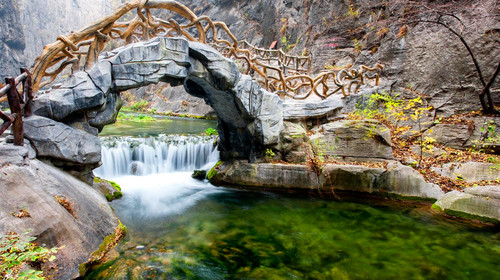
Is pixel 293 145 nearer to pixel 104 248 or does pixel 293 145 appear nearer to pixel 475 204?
pixel 475 204

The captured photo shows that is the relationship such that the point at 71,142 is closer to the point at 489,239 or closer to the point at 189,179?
the point at 189,179

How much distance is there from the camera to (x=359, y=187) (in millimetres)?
6949

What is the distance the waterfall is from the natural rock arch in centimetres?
263

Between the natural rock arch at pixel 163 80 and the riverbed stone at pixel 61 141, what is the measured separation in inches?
1.3

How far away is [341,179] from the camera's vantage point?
7023mm

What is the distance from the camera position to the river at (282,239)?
13.3 feet

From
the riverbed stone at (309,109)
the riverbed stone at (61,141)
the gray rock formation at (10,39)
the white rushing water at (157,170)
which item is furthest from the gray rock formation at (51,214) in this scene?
the gray rock formation at (10,39)

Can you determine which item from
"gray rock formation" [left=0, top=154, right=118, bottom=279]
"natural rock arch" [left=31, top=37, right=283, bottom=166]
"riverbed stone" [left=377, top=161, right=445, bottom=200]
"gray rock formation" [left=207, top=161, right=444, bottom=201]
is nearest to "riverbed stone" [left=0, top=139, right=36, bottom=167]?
"gray rock formation" [left=0, top=154, right=118, bottom=279]

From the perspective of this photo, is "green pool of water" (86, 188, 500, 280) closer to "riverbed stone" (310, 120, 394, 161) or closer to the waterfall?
"riverbed stone" (310, 120, 394, 161)

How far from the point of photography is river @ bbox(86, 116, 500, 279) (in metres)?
4.05

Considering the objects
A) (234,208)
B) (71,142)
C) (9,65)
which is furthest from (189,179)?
(9,65)

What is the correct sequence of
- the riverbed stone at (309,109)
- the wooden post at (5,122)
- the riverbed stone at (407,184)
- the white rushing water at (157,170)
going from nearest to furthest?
the wooden post at (5,122)
the riverbed stone at (407,184)
the white rushing water at (157,170)
the riverbed stone at (309,109)

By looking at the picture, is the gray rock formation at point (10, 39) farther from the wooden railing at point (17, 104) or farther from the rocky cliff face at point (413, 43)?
Answer: the wooden railing at point (17, 104)

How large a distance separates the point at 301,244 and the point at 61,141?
475 cm
